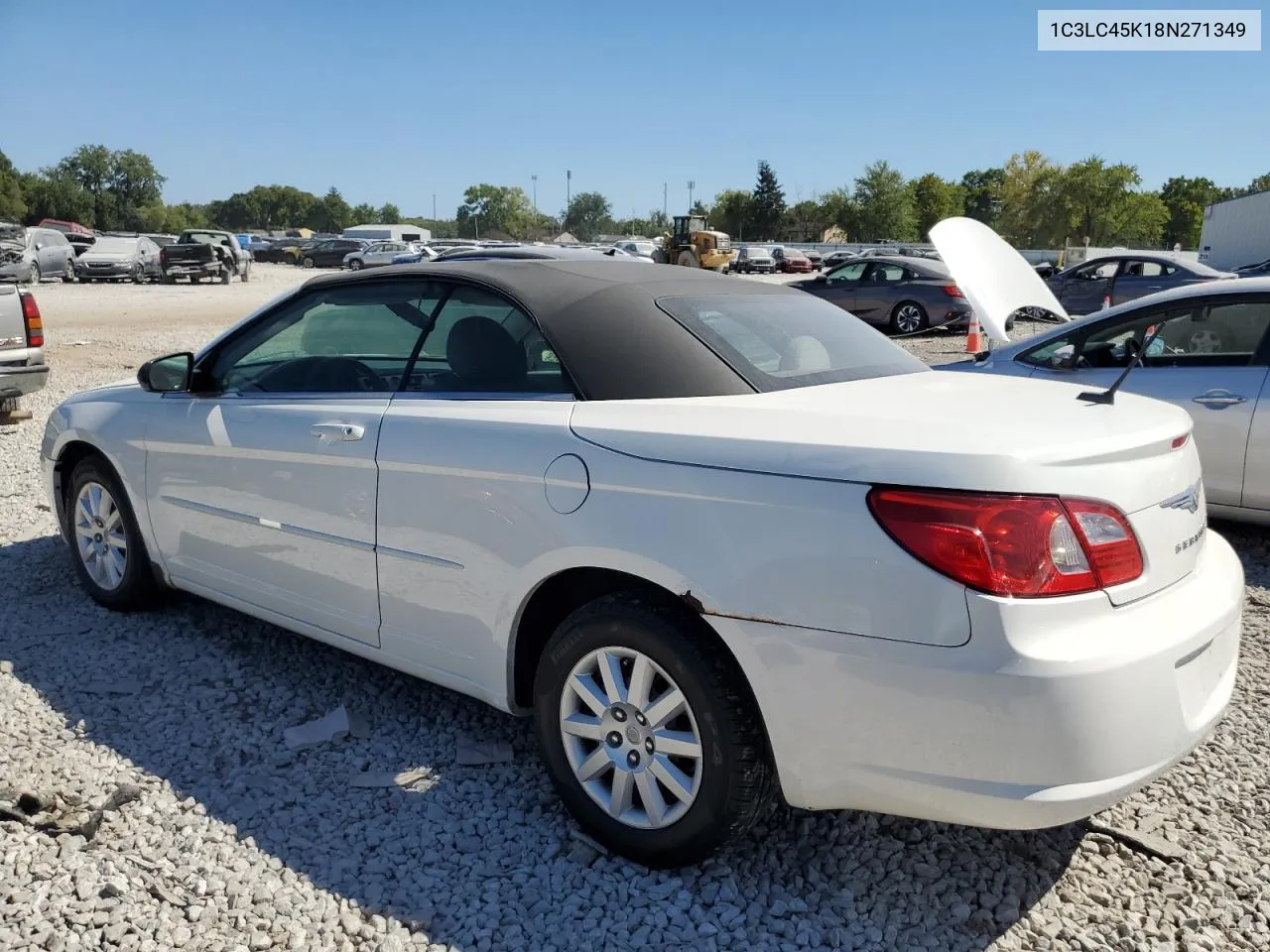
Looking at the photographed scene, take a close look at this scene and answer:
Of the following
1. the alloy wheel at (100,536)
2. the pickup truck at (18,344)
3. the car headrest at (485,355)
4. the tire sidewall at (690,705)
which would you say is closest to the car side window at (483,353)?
the car headrest at (485,355)

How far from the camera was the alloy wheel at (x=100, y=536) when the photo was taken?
440 cm

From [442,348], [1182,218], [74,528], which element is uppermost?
[1182,218]

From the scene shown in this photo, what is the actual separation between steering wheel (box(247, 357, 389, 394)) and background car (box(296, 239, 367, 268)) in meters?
48.1

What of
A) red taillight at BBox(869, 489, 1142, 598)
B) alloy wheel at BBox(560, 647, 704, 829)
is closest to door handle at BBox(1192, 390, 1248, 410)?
red taillight at BBox(869, 489, 1142, 598)

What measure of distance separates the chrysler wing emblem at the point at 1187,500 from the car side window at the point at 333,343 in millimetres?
2246

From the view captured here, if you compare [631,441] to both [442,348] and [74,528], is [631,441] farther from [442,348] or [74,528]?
[74,528]

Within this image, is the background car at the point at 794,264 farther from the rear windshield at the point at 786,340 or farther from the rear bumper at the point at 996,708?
the rear bumper at the point at 996,708

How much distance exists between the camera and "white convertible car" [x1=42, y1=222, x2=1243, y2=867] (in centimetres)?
212

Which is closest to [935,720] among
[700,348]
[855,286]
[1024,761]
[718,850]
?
[1024,761]

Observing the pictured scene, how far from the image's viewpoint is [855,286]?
1831 cm

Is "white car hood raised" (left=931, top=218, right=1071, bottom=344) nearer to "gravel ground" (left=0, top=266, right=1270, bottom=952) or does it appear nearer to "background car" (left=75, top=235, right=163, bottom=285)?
"gravel ground" (left=0, top=266, right=1270, bottom=952)

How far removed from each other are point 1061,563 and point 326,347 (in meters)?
2.93

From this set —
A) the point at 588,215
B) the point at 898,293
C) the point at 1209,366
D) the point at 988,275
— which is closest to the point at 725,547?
the point at 1209,366

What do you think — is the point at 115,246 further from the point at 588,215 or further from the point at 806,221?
the point at 588,215
